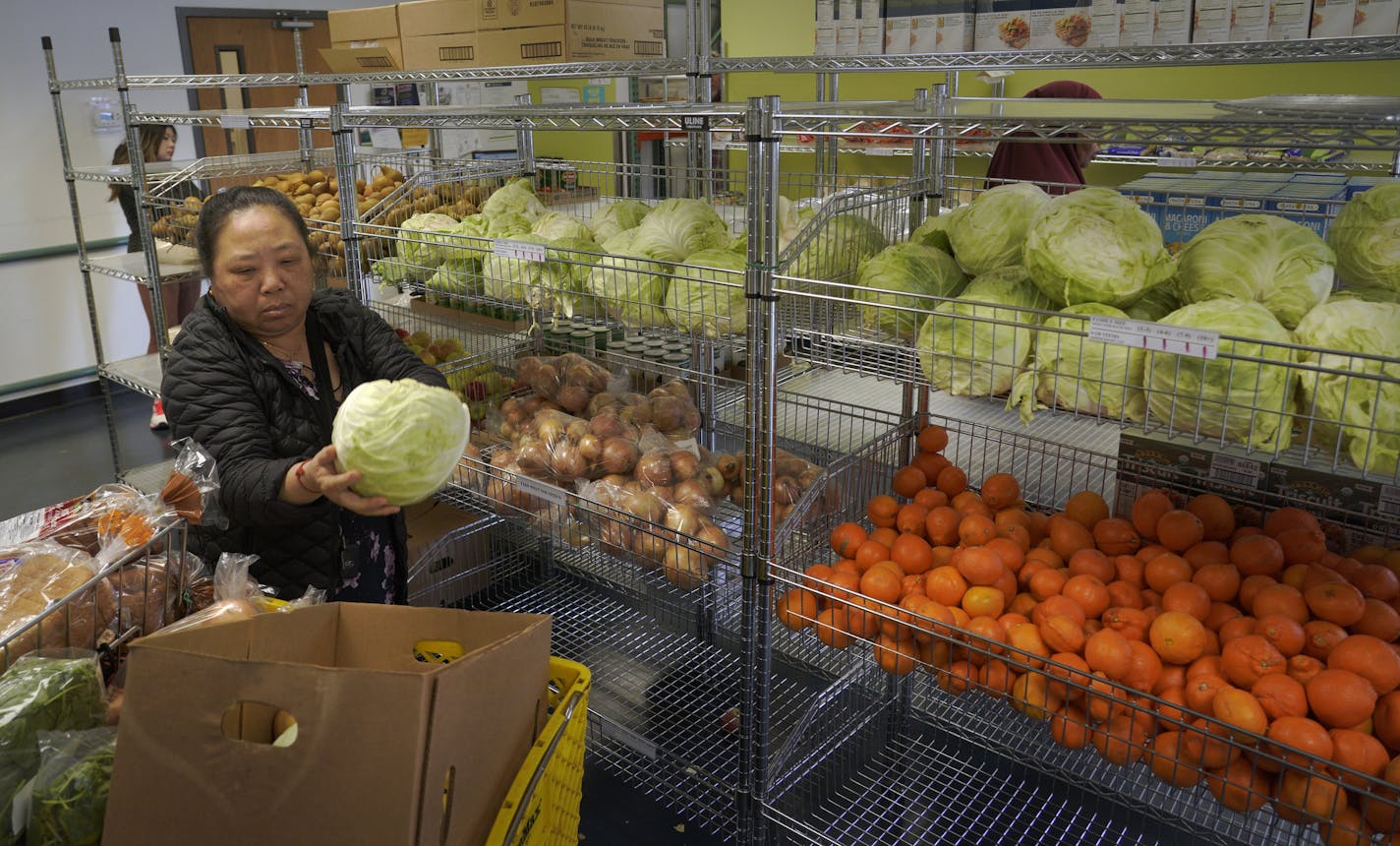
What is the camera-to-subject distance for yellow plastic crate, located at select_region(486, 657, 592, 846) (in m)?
1.18

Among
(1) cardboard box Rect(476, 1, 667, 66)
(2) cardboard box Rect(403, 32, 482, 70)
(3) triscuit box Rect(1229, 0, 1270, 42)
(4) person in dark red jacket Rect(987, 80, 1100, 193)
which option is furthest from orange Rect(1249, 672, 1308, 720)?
(3) triscuit box Rect(1229, 0, 1270, 42)

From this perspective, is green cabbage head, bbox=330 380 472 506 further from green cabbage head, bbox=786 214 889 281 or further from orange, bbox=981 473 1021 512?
orange, bbox=981 473 1021 512

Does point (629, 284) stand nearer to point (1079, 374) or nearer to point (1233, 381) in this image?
point (1079, 374)

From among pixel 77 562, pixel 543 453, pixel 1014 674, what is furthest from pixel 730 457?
pixel 77 562

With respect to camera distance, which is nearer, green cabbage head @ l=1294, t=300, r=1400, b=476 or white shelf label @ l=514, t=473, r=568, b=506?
green cabbage head @ l=1294, t=300, r=1400, b=476

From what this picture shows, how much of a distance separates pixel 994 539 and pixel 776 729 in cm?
102

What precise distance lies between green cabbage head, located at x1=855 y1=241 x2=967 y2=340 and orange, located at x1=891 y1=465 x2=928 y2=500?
54 cm

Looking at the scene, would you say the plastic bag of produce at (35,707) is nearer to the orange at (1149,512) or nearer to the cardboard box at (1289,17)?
the orange at (1149,512)

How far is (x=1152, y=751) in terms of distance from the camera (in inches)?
59.7

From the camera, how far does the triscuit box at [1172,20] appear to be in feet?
16.3

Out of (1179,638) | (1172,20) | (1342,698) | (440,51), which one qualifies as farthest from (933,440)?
(1172,20)

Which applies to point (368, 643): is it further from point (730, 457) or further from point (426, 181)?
point (426, 181)

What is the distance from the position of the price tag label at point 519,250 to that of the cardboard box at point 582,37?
101cm

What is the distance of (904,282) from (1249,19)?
4.19 metres
